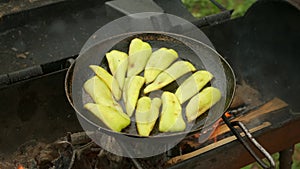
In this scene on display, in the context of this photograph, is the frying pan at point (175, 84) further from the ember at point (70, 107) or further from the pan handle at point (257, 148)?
the ember at point (70, 107)

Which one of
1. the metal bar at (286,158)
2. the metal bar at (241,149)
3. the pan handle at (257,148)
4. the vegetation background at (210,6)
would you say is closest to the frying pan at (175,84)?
the pan handle at (257,148)

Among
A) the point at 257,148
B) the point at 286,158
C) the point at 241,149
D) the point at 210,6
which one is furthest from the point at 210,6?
the point at 257,148

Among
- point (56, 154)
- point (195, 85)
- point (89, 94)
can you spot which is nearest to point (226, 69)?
point (195, 85)

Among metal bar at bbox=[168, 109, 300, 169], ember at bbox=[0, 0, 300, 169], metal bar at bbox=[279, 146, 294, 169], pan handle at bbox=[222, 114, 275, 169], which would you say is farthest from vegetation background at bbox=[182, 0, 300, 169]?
pan handle at bbox=[222, 114, 275, 169]

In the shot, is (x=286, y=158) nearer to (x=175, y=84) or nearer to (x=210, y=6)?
(x=175, y=84)

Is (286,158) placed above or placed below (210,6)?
above
